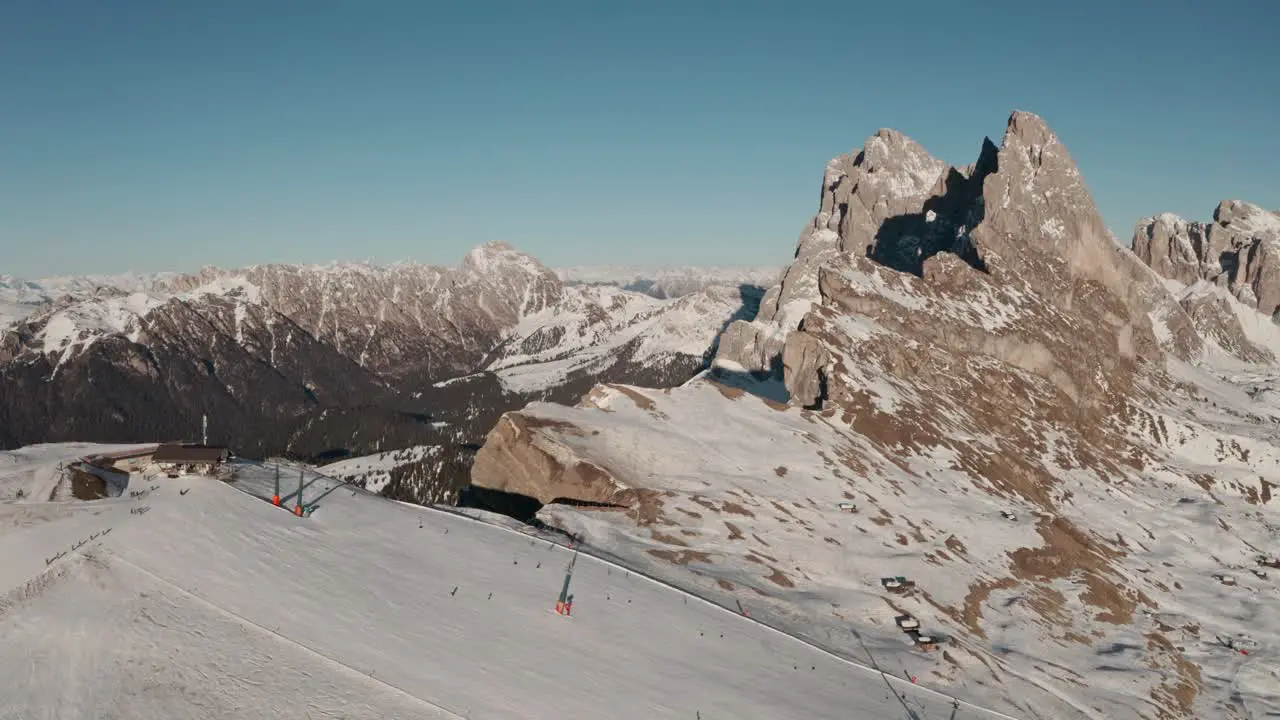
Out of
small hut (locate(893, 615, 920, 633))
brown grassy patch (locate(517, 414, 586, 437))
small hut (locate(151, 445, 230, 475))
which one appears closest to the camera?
small hut (locate(151, 445, 230, 475))

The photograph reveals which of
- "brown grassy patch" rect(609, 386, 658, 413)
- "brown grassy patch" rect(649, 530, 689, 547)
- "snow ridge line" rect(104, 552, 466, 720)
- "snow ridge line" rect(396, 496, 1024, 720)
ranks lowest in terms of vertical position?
"snow ridge line" rect(104, 552, 466, 720)

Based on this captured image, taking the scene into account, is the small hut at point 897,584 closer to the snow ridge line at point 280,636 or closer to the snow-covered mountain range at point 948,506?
the snow-covered mountain range at point 948,506

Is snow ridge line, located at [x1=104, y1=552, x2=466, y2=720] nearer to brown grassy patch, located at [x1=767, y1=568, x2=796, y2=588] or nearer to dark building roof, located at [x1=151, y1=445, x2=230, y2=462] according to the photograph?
dark building roof, located at [x1=151, y1=445, x2=230, y2=462]

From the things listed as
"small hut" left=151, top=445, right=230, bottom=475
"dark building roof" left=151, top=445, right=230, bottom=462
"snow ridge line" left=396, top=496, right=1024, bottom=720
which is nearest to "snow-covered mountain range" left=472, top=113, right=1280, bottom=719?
"snow ridge line" left=396, top=496, right=1024, bottom=720

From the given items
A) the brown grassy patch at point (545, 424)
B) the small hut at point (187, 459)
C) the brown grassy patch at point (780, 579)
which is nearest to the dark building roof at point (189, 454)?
the small hut at point (187, 459)

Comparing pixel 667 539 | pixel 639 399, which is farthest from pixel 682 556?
pixel 639 399

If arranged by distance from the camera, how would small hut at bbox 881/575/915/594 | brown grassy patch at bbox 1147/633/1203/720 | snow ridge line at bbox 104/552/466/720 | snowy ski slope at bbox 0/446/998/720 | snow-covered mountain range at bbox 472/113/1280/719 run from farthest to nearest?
small hut at bbox 881/575/915/594
brown grassy patch at bbox 1147/633/1203/720
snow-covered mountain range at bbox 472/113/1280/719
snow ridge line at bbox 104/552/466/720
snowy ski slope at bbox 0/446/998/720

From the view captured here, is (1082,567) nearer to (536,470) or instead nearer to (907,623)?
(907,623)

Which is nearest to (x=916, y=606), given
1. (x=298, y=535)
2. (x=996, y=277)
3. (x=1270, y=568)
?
(x=298, y=535)

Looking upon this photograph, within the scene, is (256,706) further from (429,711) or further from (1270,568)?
(1270,568)
